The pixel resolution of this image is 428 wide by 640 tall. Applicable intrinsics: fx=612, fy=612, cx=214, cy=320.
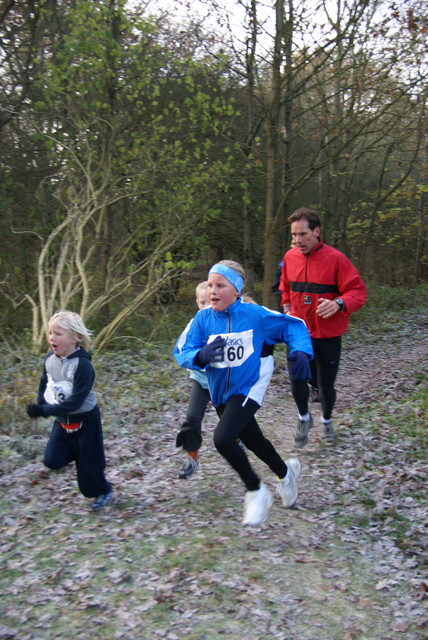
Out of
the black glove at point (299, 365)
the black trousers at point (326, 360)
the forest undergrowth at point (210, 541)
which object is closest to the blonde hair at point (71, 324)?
the forest undergrowth at point (210, 541)

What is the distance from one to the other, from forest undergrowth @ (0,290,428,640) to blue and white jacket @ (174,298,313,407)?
3.62ft

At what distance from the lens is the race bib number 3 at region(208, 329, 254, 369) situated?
14.9ft

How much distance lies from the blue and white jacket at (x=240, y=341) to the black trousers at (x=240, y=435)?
85 mm

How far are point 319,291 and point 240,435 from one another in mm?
2044

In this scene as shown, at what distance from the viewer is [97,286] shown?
12031 millimetres

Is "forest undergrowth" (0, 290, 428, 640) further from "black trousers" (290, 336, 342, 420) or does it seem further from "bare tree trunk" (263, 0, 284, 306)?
"bare tree trunk" (263, 0, 284, 306)

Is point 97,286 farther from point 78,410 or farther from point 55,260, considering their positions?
point 78,410

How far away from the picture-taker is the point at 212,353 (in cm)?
439

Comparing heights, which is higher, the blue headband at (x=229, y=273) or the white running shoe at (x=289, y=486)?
the blue headband at (x=229, y=273)

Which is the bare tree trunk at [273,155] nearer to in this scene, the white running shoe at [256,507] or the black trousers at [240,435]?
the black trousers at [240,435]

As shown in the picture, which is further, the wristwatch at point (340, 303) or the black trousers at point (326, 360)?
the black trousers at point (326, 360)

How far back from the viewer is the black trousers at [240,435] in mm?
4418

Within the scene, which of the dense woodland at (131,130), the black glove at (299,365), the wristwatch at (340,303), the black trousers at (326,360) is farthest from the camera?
the dense woodland at (131,130)

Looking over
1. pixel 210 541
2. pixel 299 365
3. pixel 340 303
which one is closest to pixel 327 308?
pixel 340 303
